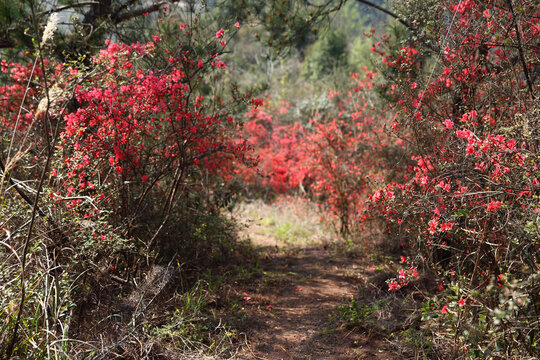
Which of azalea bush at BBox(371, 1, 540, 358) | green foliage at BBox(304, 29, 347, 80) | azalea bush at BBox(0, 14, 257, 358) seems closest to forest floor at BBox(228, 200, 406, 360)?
azalea bush at BBox(371, 1, 540, 358)

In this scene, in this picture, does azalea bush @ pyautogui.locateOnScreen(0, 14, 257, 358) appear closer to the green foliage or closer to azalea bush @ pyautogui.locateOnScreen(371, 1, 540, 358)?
azalea bush @ pyautogui.locateOnScreen(371, 1, 540, 358)

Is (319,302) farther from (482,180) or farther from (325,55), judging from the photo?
(325,55)

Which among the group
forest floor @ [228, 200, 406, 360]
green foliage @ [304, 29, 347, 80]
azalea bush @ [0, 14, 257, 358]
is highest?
green foliage @ [304, 29, 347, 80]

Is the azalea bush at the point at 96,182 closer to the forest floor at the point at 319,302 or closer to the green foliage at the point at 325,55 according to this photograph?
the forest floor at the point at 319,302

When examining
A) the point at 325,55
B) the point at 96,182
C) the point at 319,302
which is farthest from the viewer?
the point at 325,55

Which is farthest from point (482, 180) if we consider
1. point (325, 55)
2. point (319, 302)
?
point (325, 55)

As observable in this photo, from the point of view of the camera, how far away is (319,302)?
13.5 ft

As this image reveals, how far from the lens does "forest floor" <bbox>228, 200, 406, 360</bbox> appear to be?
3.18 m

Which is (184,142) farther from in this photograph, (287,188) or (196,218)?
(287,188)

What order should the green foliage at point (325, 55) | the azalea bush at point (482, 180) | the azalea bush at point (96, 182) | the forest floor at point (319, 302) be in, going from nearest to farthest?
the azalea bush at point (482, 180), the azalea bush at point (96, 182), the forest floor at point (319, 302), the green foliage at point (325, 55)

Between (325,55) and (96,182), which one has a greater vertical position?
(325,55)

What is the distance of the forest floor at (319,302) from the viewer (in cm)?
318

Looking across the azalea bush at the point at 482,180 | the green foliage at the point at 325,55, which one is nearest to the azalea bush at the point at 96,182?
the azalea bush at the point at 482,180

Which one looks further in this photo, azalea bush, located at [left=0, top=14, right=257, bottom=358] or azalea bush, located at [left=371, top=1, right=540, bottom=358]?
azalea bush, located at [left=0, top=14, right=257, bottom=358]
